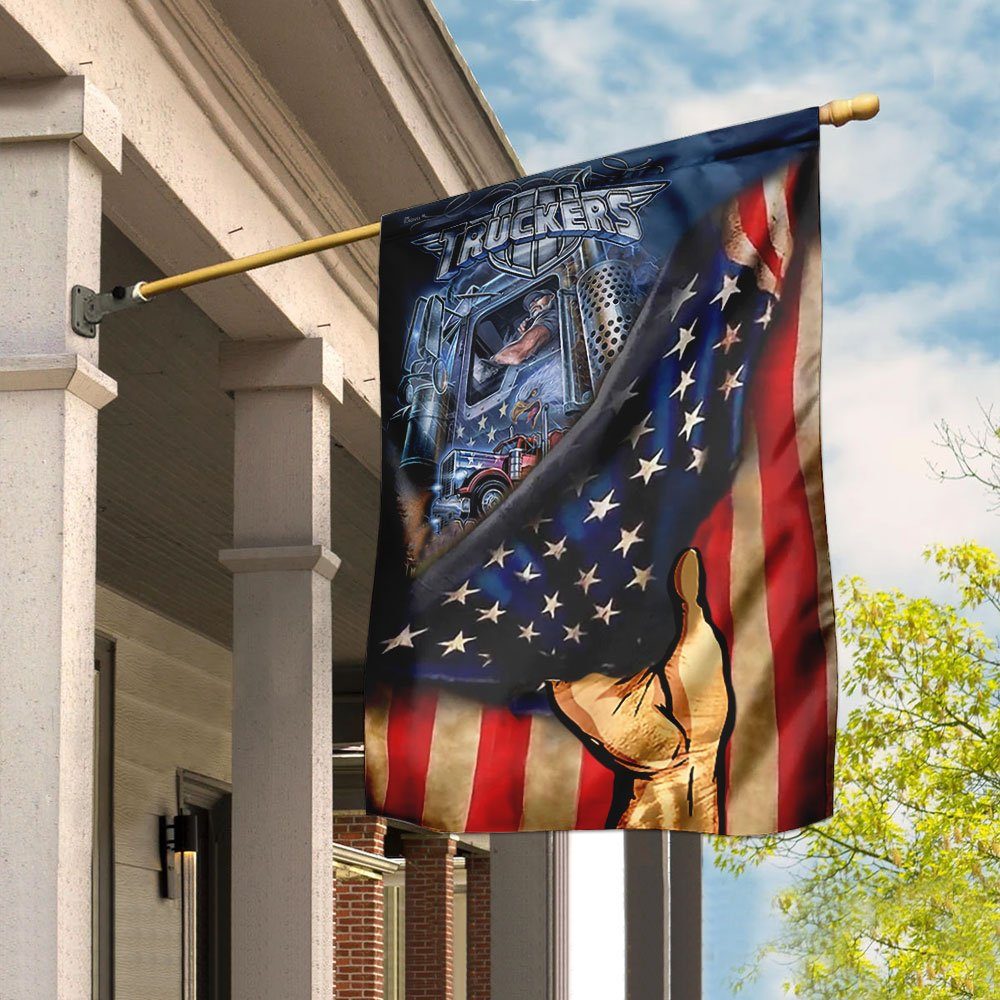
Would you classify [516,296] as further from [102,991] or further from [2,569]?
[102,991]

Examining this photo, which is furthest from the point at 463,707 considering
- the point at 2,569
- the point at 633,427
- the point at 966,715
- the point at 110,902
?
the point at 966,715

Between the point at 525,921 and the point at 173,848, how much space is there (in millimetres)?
2933

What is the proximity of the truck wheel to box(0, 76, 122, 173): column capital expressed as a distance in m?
1.57

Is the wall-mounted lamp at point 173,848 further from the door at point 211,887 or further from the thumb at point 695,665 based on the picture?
the thumb at point 695,665

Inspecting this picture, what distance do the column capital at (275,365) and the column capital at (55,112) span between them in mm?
2302

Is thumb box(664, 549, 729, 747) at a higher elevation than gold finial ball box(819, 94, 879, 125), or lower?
lower

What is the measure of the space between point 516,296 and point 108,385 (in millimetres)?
1309

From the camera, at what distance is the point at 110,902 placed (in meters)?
13.6

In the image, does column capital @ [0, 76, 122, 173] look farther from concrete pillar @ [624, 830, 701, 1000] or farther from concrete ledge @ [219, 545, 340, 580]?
concrete pillar @ [624, 830, 701, 1000]

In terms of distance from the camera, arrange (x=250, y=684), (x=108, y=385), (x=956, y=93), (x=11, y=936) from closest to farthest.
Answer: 1. (x=11, y=936)
2. (x=108, y=385)
3. (x=250, y=684)
4. (x=956, y=93)

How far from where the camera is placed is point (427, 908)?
866 inches

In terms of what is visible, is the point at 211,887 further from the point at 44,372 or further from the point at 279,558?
the point at 44,372

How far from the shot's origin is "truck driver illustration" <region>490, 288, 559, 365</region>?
579 cm

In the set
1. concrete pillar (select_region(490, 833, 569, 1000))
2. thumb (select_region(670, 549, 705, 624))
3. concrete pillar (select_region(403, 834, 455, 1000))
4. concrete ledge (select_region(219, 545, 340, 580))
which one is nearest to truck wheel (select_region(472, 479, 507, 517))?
thumb (select_region(670, 549, 705, 624))
